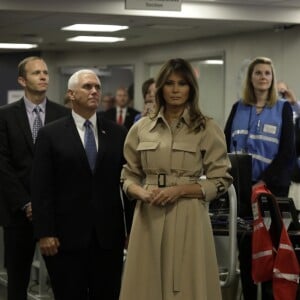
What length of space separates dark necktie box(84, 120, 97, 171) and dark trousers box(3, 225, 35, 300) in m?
0.78

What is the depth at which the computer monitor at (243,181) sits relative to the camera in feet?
14.8

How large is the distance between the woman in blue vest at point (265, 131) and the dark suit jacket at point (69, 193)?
152cm

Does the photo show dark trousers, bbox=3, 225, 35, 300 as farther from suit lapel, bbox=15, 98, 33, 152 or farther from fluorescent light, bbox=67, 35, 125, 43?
fluorescent light, bbox=67, 35, 125, 43

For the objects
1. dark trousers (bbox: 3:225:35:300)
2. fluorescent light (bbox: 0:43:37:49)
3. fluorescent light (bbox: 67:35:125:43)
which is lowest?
dark trousers (bbox: 3:225:35:300)

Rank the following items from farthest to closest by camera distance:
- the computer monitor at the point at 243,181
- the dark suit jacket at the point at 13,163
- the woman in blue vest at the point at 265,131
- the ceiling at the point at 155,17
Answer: the ceiling at the point at 155,17
the woman in blue vest at the point at 265,131
the computer monitor at the point at 243,181
the dark suit jacket at the point at 13,163

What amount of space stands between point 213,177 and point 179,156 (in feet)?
0.61

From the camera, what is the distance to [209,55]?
11914 mm

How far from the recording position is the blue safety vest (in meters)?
5.06

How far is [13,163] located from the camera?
425cm

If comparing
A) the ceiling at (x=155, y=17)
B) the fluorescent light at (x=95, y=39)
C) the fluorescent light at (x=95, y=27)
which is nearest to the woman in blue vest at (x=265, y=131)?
the ceiling at (x=155, y=17)

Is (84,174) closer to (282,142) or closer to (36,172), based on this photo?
(36,172)

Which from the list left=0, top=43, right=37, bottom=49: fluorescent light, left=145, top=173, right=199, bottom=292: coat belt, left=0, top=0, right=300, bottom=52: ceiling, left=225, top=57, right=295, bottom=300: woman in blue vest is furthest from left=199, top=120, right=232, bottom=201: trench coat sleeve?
left=0, top=43, right=37, bottom=49: fluorescent light

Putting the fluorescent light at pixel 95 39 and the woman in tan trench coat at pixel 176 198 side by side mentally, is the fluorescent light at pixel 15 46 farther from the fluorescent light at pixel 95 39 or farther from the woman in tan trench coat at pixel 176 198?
the woman in tan trench coat at pixel 176 198

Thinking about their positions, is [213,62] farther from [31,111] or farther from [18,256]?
[18,256]
